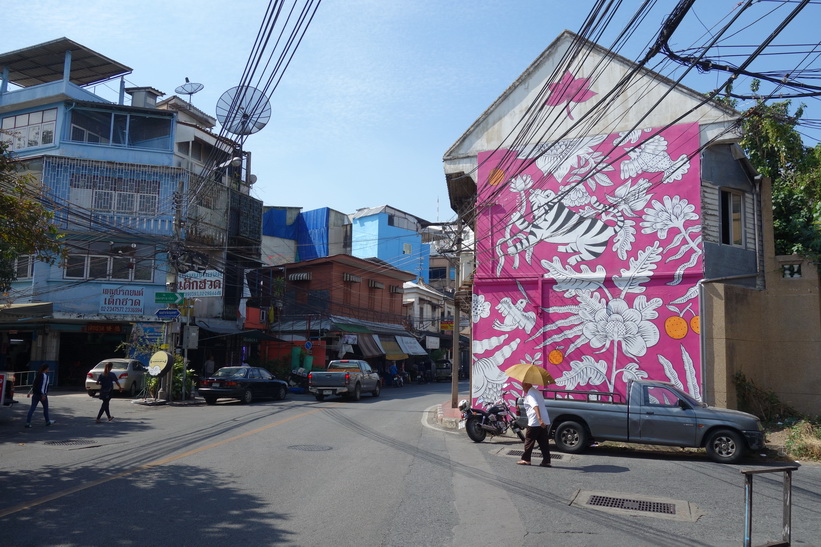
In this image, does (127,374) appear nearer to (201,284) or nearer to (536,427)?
(201,284)

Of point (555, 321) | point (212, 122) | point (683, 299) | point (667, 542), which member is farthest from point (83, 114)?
point (667, 542)

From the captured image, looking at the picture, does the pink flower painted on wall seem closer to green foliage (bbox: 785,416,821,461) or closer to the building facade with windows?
green foliage (bbox: 785,416,821,461)

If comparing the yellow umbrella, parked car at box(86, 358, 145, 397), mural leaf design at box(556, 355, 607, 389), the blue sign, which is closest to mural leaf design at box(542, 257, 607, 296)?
mural leaf design at box(556, 355, 607, 389)

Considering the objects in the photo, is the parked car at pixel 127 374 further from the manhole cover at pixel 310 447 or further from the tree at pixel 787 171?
the tree at pixel 787 171

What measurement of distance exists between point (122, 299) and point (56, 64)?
43.2 feet

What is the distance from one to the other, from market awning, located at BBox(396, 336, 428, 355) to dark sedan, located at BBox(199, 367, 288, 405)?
21.6 m

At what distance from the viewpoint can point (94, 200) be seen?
2970 centimetres

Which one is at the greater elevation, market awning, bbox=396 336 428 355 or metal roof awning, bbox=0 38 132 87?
metal roof awning, bbox=0 38 132 87

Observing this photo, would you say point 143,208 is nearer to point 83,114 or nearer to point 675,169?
point 83,114

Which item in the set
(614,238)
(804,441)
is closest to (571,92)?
(614,238)

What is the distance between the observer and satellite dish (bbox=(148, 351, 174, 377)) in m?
21.6

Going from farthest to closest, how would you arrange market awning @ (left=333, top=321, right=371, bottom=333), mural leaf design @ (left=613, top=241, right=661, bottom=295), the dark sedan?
market awning @ (left=333, top=321, right=371, bottom=333)
the dark sedan
mural leaf design @ (left=613, top=241, right=661, bottom=295)

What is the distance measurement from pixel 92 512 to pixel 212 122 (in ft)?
115

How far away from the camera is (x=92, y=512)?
23.7 feet
